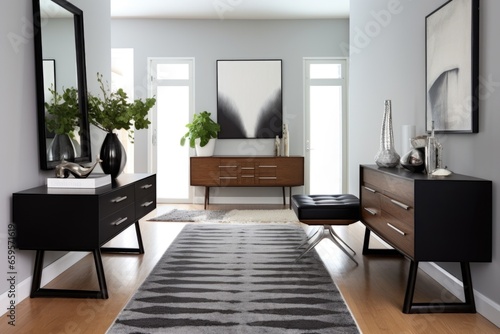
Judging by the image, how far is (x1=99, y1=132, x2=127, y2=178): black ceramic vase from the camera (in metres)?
3.93

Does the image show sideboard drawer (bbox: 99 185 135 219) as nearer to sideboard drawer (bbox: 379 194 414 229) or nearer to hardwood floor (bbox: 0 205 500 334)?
hardwood floor (bbox: 0 205 500 334)

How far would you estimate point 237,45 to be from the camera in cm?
761

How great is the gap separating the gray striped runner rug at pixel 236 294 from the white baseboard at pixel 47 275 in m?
0.62

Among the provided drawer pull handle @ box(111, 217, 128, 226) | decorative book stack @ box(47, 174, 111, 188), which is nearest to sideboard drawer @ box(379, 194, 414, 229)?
drawer pull handle @ box(111, 217, 128, 226)

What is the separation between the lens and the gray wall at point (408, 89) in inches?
107

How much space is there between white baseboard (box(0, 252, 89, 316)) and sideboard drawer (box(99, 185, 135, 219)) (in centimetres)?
62

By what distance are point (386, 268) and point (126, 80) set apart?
7623 mm

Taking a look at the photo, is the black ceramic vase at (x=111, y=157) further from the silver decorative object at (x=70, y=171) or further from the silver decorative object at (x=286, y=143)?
the silver decorative object at (x=286, y=143)

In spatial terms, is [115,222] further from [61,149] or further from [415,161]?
[415,161]

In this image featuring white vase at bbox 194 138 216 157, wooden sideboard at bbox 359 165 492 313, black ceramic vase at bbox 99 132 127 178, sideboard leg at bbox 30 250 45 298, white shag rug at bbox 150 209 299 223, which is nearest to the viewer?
wooden sideboard at bbox 359 165 492 313

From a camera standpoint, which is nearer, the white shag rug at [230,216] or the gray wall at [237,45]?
the white shag rug at [230,216]

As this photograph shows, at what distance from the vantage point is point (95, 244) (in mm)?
2898

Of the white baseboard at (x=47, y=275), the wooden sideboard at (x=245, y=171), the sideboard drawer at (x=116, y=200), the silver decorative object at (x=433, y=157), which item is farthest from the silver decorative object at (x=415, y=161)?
the wooden sideboard at (x=245, y=171)

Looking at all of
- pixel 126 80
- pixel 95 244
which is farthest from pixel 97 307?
pixel 126 80
